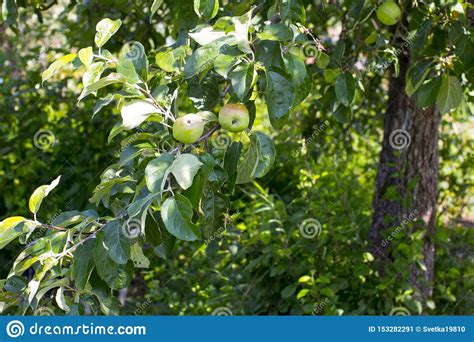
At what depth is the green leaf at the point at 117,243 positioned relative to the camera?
1.26m

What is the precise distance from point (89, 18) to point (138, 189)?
1659 mm

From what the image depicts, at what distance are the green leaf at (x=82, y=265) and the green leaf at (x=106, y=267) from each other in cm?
2

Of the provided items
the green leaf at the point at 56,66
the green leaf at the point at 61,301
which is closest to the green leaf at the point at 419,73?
the green leaf at the point at 56,66

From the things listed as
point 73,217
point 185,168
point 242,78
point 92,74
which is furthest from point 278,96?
point 73,217

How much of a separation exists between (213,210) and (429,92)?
796 millimetres

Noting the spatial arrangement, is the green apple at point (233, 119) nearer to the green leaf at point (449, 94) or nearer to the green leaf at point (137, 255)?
the green leaf at point (137, 255)

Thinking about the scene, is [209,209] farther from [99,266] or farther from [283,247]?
[283,247]

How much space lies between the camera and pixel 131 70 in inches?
54.1

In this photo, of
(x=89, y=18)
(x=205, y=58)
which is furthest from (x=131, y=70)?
(x=89, y=18)

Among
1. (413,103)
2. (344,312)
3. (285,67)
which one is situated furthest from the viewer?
(413,103)

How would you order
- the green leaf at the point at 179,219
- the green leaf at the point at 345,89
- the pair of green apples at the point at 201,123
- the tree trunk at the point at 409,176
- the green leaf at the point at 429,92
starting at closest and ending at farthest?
the green leaf at the point at 179,219 < the pair of green apples at the point at 201,123 < the green leaf at the point at 345,89 < the green leaf at the point at 429,92 < the tree trunk at the point at 409,176

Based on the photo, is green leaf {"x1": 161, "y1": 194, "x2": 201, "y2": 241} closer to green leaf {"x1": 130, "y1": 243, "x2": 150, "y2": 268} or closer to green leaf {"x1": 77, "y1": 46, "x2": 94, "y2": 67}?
green leaf {"x1": 130, "y1": 243, "x2": 150, "y2": 268}

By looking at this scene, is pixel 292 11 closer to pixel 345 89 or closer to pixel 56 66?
pixel 345 89

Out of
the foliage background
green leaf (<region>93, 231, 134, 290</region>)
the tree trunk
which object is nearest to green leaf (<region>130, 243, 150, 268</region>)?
green leaf (<region>93, 231, 134, 290</region>)
